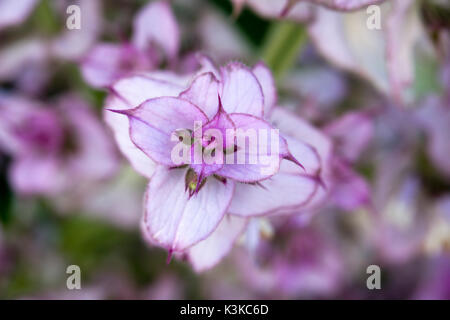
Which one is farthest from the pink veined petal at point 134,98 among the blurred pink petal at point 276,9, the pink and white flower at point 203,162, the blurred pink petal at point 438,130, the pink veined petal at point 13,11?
the blurred pink petal at point 438,130

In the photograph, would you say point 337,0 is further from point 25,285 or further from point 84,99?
point 25,285

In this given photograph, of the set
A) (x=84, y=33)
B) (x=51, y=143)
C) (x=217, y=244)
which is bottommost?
(x=217, y=244)

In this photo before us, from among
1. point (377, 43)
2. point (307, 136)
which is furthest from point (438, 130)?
point (307, 136)

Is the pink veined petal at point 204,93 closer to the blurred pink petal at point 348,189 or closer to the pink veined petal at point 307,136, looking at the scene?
the pink veined petal at point 307,136

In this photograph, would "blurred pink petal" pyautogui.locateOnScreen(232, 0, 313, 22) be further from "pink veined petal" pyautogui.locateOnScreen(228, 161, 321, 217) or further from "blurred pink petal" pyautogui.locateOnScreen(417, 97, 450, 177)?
"blurred pink petal" pyautogui.locateOnScreen(417, 97, 450, 177)

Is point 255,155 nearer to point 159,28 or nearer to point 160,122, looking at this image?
point 160,122

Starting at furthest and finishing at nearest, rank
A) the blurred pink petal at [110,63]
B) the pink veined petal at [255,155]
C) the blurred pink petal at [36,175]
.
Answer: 1. the blurred pink petal at [36,175]
2. the blurred pink petal at [110,63]
3. the pink veined petal at [255,155]
